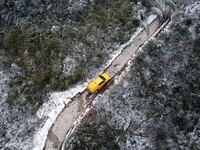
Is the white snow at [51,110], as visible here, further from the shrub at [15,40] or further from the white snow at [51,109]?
the shrub at [15,40]

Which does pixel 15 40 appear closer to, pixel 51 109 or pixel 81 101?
pixel 51 109

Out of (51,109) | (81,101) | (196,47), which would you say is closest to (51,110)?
(51,109)

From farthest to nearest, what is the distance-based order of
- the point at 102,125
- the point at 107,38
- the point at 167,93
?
the point at 107,38 → the point at 167,93 → the point at 102,125

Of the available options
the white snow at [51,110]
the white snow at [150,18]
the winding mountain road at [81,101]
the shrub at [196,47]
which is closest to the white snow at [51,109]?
the white snow at [51,110]

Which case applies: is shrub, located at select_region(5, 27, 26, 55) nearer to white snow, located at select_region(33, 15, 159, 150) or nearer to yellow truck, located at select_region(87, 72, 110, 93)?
white snow, located at select_region(33, 15, 159, 150)

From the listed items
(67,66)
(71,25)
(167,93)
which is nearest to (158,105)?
(167,93)

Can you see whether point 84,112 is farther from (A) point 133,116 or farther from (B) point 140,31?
(B) point 140,31
